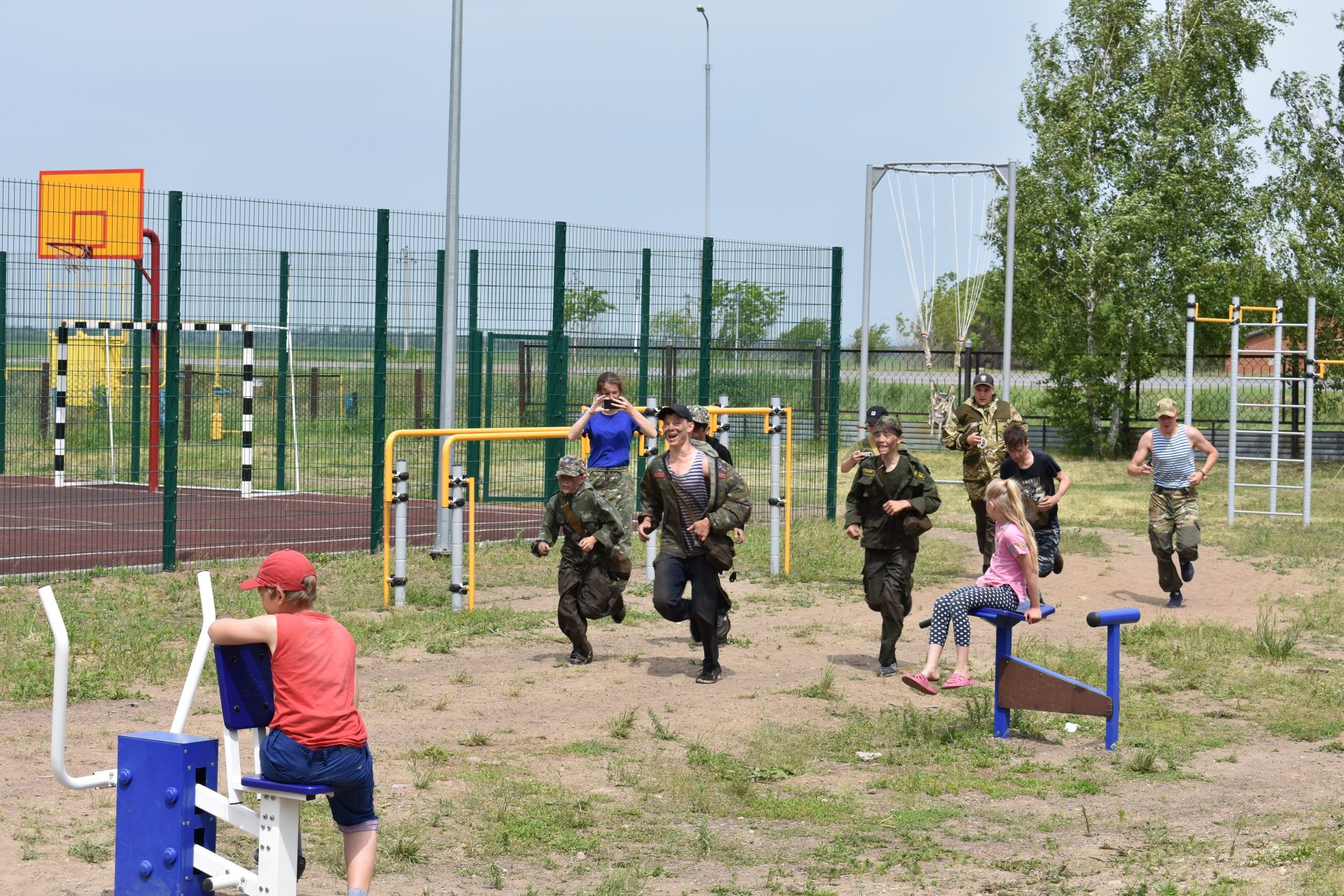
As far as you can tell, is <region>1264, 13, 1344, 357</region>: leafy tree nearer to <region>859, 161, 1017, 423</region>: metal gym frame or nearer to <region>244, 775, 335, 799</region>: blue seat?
<region>859, 161, 1017, 423</region>: metal gym frame

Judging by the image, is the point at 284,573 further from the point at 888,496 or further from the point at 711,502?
the point at 888,496

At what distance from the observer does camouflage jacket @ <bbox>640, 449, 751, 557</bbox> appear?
30.8 feet

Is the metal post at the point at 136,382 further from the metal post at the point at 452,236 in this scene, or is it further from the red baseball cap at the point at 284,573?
the red baseball cap at the point at 284,573

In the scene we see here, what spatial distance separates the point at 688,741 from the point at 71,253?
9580 mm

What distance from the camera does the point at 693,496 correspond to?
939 centimetres

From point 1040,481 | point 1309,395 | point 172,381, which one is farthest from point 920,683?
point 1309,395

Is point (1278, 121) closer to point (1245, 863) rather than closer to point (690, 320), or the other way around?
point (690, 320)

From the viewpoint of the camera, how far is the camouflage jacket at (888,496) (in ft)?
31.9

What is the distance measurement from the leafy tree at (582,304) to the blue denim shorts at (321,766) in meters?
11.3

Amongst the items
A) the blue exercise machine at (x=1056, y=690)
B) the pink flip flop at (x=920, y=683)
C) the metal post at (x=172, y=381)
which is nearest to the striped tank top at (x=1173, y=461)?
the pink flip flop at (x=920, y=683)

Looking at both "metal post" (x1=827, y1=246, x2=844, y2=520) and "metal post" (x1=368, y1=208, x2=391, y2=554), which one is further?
"metal post" (x1=827, y1=246, x2=844, y2=520)

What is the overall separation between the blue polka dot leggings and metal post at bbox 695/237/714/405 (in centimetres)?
856

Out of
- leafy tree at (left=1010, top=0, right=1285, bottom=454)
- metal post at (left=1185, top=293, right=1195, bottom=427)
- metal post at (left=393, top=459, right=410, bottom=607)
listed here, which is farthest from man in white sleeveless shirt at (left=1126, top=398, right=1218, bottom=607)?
leafy tree at (left=1010, top=0, right=1285, bottom=454)

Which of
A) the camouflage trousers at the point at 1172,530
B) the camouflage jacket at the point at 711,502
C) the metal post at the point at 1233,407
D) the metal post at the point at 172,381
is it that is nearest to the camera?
the camouflage jacket at the point at 711,502
